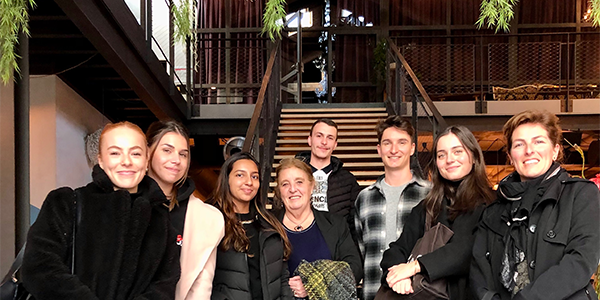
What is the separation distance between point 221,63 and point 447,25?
454 cm

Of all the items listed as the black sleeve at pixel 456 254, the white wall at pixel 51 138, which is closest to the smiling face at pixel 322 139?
the black sleeve at pixel 456 254

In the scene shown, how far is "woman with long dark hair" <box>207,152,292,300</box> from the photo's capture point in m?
2.57

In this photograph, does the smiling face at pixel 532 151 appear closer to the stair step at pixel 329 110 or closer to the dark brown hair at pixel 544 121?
the dark brown hair at pixel 544 121

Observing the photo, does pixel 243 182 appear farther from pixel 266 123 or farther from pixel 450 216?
pixel 266 123

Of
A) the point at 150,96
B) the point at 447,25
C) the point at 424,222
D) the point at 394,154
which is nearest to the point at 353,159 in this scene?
the point at 150,96

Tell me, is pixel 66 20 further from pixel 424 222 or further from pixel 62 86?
pixel 424 222

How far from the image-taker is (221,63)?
36.9 ft

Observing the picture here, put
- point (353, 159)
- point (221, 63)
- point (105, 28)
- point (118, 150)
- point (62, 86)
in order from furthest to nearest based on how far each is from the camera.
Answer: point (221, 63) → point (353, 159) → point (62, 86) → point (105, 28) → point (118, 150)

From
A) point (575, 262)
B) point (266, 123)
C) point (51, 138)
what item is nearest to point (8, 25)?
point (575, 262)

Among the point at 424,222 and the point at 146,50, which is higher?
the point at 146,50

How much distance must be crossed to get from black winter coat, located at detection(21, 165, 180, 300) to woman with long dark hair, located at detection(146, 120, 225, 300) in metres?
0.23

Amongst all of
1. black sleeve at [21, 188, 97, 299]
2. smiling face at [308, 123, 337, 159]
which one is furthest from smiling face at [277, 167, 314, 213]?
black sleeve at [21, 188, 97, 299]

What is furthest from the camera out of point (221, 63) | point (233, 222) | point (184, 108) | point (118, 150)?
point (221, 63)

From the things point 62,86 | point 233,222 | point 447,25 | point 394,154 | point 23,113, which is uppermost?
point 447,25
